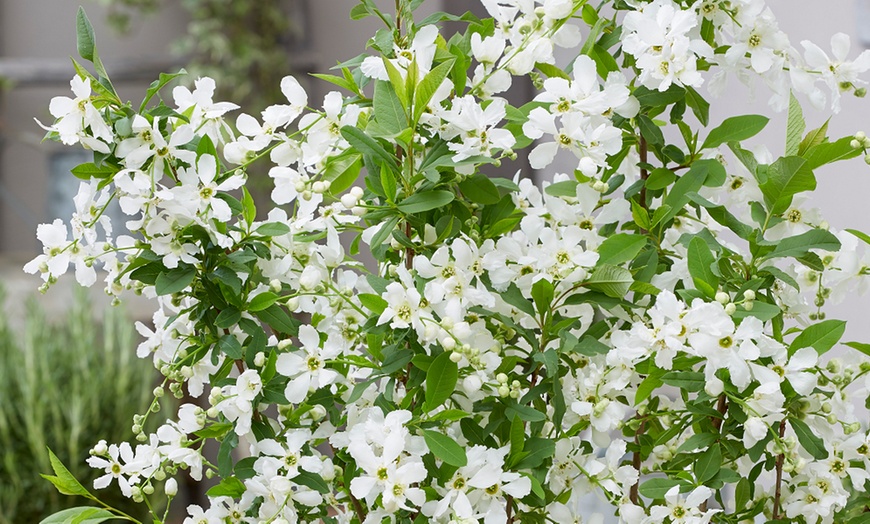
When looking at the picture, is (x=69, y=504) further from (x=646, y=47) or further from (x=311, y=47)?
(x=646, y=47)

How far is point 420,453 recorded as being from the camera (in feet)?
1.75

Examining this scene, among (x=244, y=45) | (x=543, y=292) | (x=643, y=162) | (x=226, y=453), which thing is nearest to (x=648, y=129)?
(x=643, y=162)

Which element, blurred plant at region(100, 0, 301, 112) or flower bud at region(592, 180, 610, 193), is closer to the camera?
flower bud at region(592, 180, 610, 193)

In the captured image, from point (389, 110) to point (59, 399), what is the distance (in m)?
2.08

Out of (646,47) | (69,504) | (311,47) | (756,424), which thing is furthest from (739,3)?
(311,47)

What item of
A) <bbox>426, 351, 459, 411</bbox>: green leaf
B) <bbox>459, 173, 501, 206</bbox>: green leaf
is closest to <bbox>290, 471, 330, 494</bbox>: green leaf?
<bbox>426, 351, 459, 411</bbox>: green leaf

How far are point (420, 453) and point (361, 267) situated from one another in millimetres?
190

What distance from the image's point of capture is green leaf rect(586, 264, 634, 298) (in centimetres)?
56

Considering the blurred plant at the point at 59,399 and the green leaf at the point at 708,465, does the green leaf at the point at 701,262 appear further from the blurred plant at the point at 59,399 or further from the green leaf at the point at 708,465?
the blurred plant at the point at 59,399

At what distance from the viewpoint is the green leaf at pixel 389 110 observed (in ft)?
1.88

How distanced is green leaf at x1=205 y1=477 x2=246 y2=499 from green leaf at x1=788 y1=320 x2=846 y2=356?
0.37 m

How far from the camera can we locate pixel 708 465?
58 centimetres

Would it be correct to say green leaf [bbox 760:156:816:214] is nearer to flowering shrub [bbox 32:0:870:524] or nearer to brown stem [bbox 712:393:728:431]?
flowering shrub [bbox 32:0:870:524]

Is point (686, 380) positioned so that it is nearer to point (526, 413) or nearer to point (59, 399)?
point (526, 413)
